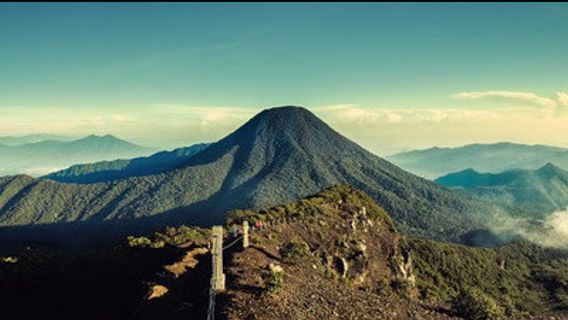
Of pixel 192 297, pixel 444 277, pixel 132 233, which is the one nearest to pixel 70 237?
pixel 132 233

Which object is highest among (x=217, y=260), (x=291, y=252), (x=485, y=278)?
(x=217, y=260)

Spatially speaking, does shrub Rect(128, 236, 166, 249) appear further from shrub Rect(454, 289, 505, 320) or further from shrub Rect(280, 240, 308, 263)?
shrub Rect(454, 289, 505, 320)

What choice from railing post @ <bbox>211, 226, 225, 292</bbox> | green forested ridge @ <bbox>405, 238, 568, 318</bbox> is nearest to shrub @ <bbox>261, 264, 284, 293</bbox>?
railing post @ <bbox>211, 226, 225, 292</bbox>

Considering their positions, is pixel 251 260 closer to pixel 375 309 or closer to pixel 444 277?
pixel 375 309

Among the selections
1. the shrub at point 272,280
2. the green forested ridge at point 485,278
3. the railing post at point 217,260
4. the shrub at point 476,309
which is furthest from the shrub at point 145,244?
the green forested ridge at point 485,278

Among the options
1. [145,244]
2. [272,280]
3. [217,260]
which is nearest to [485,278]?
[145,244]

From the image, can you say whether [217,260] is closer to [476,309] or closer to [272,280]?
[272,280]

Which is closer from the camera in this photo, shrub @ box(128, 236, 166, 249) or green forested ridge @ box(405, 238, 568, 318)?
shrub @ box(128, 236, 166, 249)

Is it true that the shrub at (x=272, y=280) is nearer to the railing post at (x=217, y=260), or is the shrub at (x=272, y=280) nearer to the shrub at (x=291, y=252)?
the railing post at (x=217, y=260)
